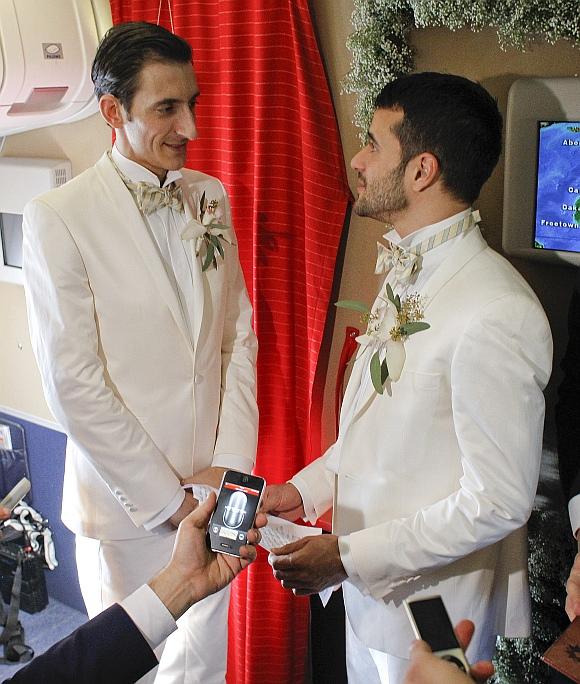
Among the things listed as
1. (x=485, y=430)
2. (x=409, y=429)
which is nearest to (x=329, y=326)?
(x=409, y=429)

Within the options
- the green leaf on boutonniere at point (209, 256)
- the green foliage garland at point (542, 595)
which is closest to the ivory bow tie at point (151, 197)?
the green leaf on boutonniere at point (209, 256)

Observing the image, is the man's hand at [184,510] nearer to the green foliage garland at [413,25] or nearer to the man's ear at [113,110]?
the man's ear at [113,110]

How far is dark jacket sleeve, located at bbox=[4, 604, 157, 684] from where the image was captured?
1.51 meters

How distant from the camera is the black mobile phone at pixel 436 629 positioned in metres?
1.26

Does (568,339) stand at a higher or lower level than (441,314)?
lower

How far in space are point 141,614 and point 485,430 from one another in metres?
0.75

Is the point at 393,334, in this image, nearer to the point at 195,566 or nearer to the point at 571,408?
the point at 571,408

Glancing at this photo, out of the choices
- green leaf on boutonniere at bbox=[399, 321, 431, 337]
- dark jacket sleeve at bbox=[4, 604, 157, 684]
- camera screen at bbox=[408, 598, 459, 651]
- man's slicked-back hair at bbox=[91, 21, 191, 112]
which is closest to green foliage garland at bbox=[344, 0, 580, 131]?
man's slicked-back hair at bbox=[91, 21, 191, 112]

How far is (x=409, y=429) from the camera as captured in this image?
1.82m

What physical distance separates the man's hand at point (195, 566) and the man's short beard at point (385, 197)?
73cm

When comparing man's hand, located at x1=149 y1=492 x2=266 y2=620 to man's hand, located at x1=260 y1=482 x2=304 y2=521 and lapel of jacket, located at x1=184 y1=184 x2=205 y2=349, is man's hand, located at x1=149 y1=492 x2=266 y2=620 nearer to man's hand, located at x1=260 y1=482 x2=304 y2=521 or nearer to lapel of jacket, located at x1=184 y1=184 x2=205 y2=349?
man's hand, located at x1=260 y1=482 x2=304 y2=521

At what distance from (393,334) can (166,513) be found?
0.77 meters

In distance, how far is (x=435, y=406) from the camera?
178 centimetres

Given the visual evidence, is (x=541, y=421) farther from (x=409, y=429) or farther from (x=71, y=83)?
(x=71, y=83)
